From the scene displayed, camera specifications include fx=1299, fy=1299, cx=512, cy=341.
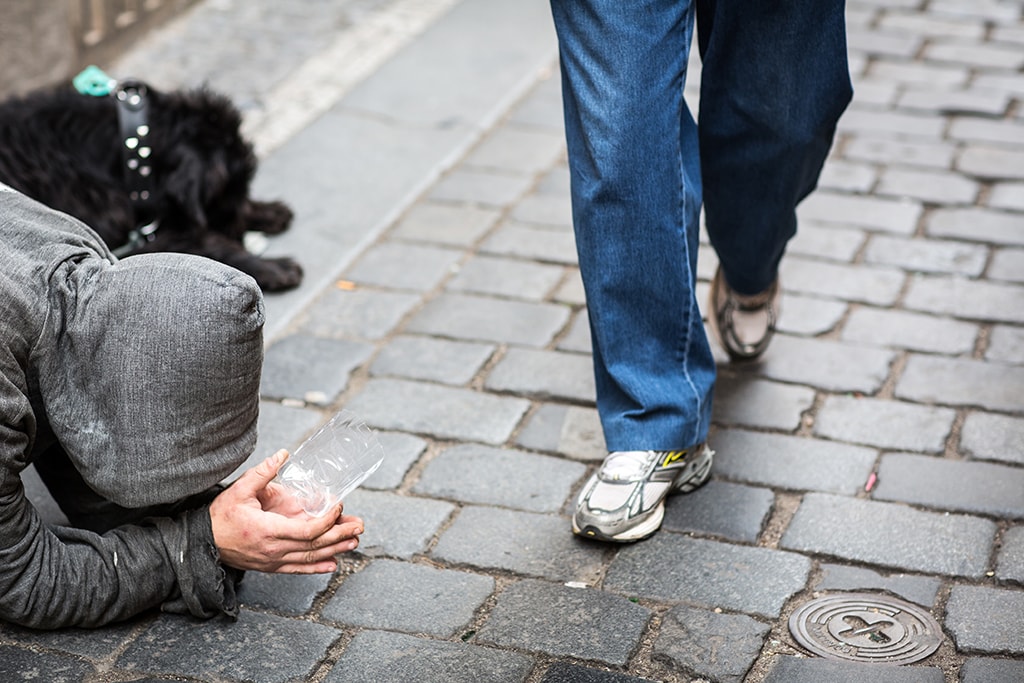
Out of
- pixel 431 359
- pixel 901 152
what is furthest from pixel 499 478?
pixel 901 152

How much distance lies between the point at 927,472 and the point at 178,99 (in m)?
2.19

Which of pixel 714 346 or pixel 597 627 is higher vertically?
pixel 597 627

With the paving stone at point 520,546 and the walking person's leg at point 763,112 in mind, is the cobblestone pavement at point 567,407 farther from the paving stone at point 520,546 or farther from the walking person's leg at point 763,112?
the walking person's leg at point 763,112

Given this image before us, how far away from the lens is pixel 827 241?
12.2 ft

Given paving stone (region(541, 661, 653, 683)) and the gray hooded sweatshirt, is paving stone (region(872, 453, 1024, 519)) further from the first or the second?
the gray hooded sweatshirt

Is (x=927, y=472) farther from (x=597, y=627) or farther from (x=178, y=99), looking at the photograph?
(x=178, y=99)

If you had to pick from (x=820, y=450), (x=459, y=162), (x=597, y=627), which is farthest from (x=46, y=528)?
(x=459, y=162)

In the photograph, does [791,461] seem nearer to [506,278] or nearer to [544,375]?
[544,375]

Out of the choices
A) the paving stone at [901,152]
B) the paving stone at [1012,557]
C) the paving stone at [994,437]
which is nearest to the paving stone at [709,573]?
the paving stone at [1012,557]

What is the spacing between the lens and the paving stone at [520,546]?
240cm

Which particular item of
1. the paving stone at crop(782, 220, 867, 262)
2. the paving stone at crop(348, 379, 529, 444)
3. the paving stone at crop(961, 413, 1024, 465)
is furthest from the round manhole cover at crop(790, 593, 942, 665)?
the paving stone at crop(782, 220, 867, 262)

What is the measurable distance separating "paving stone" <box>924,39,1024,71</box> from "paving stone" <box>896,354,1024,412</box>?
2234 millimetres

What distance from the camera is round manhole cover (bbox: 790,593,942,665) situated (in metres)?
2.15

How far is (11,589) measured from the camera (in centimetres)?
205
